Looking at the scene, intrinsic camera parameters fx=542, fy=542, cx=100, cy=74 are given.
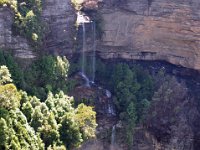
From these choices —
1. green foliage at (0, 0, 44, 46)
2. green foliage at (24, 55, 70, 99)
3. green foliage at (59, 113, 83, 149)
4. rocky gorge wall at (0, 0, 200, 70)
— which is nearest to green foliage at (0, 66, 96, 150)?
green foliage at (59, 113, 83, 149)

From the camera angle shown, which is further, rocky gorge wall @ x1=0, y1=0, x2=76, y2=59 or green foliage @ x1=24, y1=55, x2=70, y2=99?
rocky gorge wall @ x1=0, y1=0, x2=76, y2=59

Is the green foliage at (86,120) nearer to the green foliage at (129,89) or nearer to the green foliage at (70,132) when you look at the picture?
the green foliage at (70,132)

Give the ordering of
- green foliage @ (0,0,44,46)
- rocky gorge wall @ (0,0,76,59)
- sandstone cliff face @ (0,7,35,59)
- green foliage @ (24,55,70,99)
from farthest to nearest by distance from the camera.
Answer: rocky gorge wall @ (0,0,76,59) < green foliage @ (0,0,44,46) < green foliage @ (24,55,70,99) < sandstone cliff face @ (0,7,35,59)

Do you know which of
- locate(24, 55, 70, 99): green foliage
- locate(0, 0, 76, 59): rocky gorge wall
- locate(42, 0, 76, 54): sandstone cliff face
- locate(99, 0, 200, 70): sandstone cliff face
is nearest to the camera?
locate(24, 55, 70, 99): green foliage

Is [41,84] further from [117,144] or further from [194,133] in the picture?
[194,133]

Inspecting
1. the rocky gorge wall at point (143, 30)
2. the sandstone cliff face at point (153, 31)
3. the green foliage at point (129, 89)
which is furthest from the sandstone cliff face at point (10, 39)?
the sandstone cliff face at point (153, 31)

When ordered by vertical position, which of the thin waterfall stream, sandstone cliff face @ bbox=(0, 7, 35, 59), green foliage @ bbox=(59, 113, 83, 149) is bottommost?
green foliage @ bbox=(59, 113, 83, 149)

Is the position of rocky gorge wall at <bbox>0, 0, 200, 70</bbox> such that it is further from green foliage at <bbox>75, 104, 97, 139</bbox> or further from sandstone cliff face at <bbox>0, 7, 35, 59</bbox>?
green foliage at <bbox>75, 104, 97, 139</bbox>
